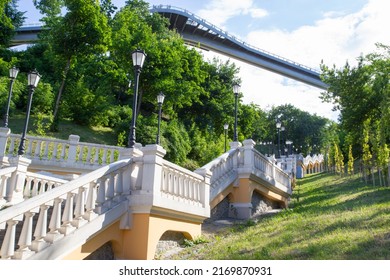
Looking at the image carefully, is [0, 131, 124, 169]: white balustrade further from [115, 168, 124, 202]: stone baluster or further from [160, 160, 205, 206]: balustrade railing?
[115, 168, 124, 202]: stone baluster

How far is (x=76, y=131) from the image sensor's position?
27.3 m

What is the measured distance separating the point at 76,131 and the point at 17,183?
735 inches

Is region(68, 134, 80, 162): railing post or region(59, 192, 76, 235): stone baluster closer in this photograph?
region(59, 192, 76, 235): stone baluster

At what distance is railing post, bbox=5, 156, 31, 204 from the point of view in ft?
29.2

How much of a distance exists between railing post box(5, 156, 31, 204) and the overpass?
1282 inches

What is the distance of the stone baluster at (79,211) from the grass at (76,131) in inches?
784

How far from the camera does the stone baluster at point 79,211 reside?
588cm

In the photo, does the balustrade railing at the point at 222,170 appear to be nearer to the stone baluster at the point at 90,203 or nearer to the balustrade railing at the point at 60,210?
the balustrade railing at the point at 60,210

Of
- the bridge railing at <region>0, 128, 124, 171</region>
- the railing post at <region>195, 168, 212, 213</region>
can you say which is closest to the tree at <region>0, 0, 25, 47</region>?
the bridge railing at <region>0, 128, 124, 171</region>

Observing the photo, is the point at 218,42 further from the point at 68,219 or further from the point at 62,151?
the point at 68,219

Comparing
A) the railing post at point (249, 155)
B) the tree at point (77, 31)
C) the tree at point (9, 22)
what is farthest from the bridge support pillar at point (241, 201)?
the tree at point (9, 22)
